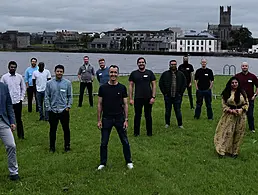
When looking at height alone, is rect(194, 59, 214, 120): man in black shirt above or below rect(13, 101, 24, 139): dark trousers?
above

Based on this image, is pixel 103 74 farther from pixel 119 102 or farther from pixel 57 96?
pixel 119 102

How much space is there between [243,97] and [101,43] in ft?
587

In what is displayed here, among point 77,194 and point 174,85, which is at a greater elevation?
point 174,85

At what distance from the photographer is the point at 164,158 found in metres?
8.69

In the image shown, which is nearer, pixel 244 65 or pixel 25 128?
pixel 244 65

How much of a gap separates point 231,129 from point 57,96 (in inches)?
149

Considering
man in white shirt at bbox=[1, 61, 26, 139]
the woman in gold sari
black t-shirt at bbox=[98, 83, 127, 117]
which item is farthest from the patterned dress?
man in white shirt at bbox=[1, 61, 26, 139]

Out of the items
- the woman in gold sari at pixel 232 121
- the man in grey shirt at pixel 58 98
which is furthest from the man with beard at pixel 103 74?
the woman in gold sari at pixel 232 121

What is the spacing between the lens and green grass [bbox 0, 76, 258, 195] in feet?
22.5

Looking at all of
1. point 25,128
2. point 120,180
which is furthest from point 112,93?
point 25,128

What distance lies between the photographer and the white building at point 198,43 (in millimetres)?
170375

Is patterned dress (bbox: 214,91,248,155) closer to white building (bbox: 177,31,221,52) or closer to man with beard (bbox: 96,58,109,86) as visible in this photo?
man with beard (bbox: 96,58,109,86)

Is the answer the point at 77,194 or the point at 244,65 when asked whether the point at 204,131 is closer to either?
the point at 244,65

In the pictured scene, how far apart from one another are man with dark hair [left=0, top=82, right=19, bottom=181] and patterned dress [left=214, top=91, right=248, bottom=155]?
13.8 feet
